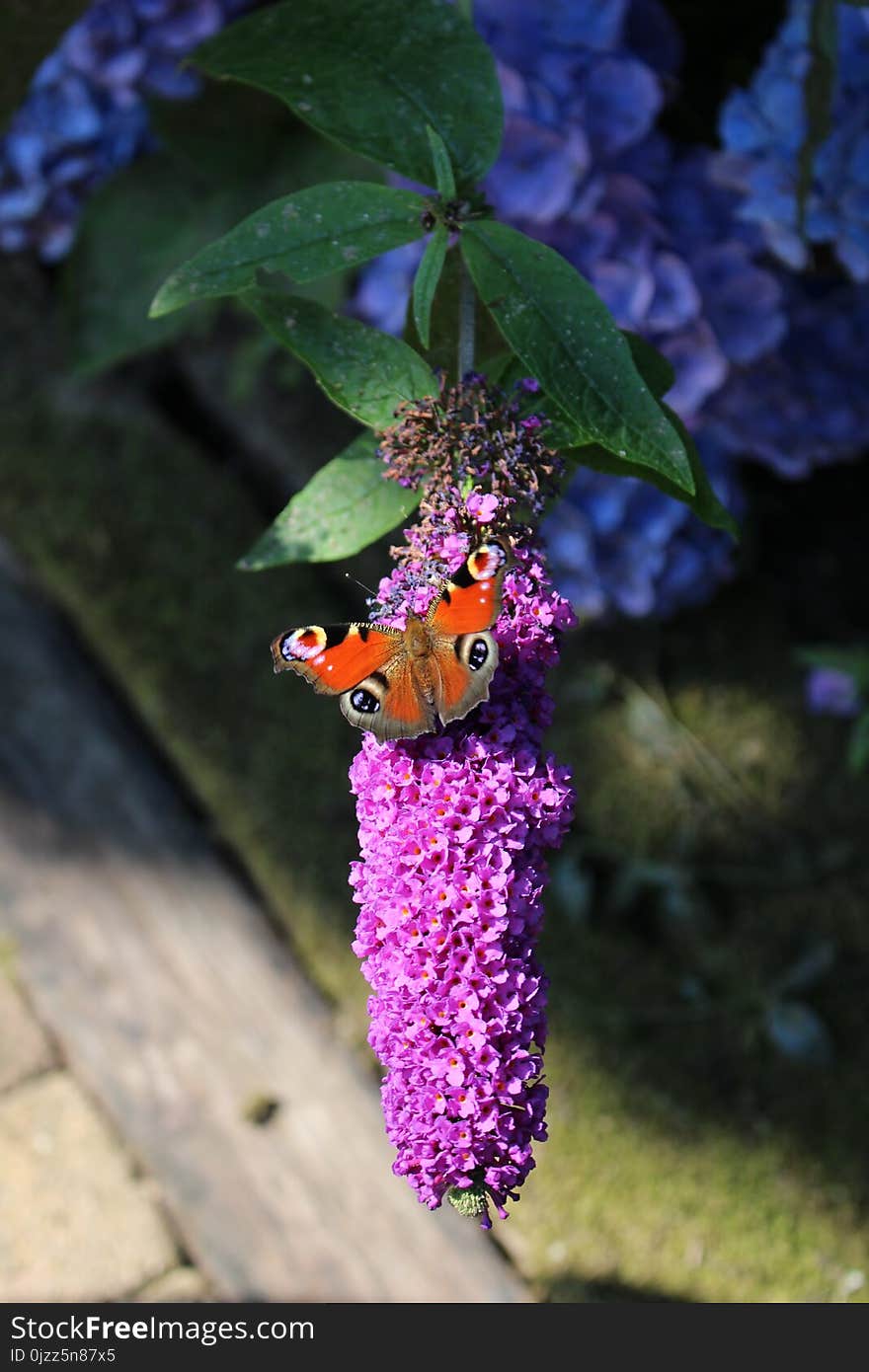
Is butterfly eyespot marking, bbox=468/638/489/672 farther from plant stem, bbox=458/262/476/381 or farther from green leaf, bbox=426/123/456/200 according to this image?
green leaf, bbox=426/123/456/200

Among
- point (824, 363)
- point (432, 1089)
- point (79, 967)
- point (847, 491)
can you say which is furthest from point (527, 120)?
point (79, 967)

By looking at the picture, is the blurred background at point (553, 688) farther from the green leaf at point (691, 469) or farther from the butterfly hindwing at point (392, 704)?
the butterfly hindwing at point (392, 704)

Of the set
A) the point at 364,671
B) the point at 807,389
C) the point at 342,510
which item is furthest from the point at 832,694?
the point at 364,671

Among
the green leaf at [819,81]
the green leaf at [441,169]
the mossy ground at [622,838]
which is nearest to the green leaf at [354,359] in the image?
the green leaf at [441,169]

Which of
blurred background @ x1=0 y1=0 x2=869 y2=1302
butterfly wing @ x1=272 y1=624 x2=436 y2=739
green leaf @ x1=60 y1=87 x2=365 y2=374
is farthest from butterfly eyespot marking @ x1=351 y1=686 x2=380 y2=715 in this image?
green leaf @ x1=60 y1=87 x2=365 y2=374

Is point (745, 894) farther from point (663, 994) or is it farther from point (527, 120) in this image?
point (527, 120)

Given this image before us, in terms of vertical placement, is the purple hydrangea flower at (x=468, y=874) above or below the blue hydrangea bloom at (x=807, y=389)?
above
